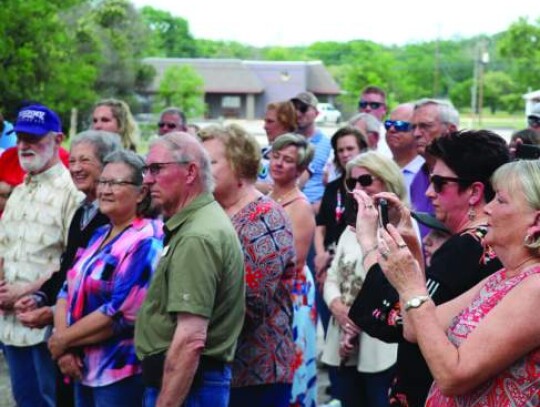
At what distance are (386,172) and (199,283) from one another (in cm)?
142

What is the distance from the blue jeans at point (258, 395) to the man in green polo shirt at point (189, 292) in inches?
18.2

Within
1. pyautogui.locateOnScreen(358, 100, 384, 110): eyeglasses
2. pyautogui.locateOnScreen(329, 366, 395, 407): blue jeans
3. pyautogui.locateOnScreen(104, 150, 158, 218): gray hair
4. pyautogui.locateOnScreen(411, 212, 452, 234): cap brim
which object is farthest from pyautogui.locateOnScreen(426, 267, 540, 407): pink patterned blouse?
pyautogui.locateOnScreen(358, 100, 384, 110): eyeglasses

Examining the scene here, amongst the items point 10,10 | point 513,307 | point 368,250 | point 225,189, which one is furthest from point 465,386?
point 10,10

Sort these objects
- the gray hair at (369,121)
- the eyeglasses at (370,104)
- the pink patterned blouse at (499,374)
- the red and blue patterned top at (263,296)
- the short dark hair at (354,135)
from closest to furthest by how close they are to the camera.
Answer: the pink patterned blouse at (499,374)
the red and blue patterned top at (263,296)
the short dark hair at (354,135)
the gray hair at (369,121)
the eyeglasses at (370,104)

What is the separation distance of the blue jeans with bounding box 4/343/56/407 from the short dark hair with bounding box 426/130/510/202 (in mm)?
3022

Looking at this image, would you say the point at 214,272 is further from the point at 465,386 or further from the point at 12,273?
the point at 12,273

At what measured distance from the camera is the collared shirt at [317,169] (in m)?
8.23

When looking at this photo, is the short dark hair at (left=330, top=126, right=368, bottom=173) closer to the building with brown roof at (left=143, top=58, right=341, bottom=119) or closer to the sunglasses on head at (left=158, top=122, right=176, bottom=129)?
the sunglasses on head at (left=158, top=122, right=176, bottom=129)

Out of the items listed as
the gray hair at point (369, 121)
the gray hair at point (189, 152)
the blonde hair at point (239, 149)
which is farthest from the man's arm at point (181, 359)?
the gray hair at point (369, 121)

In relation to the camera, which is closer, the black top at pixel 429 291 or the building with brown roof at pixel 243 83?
the black top at pixel 429 291

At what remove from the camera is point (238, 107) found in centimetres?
8125

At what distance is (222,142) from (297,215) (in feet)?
4.25

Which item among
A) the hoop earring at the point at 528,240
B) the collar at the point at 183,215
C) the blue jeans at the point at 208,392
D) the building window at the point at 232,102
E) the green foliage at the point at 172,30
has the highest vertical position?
the green foliage at the point at 172,30

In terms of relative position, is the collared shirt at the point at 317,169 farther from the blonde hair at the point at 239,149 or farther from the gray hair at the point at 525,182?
the gray hair at the point at 525,182
